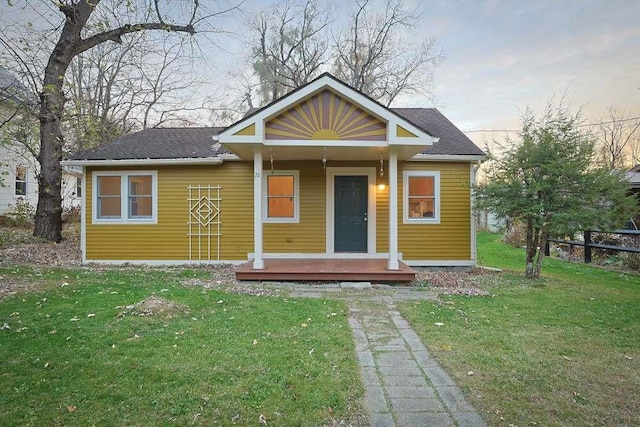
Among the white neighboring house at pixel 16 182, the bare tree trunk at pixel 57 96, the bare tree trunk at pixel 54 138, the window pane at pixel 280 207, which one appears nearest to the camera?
the window pane at pixel 280 207

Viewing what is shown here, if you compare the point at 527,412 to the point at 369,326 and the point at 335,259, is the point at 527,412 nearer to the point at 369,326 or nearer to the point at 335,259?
the point at 369,326

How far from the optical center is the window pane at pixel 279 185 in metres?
9.81

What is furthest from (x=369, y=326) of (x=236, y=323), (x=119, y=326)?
(x=119, y=326)

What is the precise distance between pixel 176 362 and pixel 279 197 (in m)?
6.67

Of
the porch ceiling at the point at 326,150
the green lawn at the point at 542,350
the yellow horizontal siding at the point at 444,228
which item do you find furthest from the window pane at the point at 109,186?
the green lawn at the point at 542,350

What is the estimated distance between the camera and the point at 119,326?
4.38 metres

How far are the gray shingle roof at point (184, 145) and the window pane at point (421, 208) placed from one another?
4.17 feet

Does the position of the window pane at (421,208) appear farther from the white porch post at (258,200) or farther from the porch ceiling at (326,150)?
the white porch post at (258,200)

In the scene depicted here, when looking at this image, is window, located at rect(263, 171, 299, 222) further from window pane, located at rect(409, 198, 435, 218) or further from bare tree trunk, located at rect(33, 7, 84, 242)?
bare tree trunk, located at rect(33, 7, 84, 242)

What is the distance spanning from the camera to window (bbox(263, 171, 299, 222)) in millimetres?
9789

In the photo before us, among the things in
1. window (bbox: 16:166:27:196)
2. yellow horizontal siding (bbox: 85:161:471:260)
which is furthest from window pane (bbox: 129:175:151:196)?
window (bbox: 16:166:27:196)

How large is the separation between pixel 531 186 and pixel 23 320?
28.9 feet

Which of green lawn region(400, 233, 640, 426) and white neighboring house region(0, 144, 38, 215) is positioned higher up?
white neighboring house region(0, 144, 38, 215)

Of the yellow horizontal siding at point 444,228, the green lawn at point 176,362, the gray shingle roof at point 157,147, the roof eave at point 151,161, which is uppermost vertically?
the gray shingle roof at point 157,147
